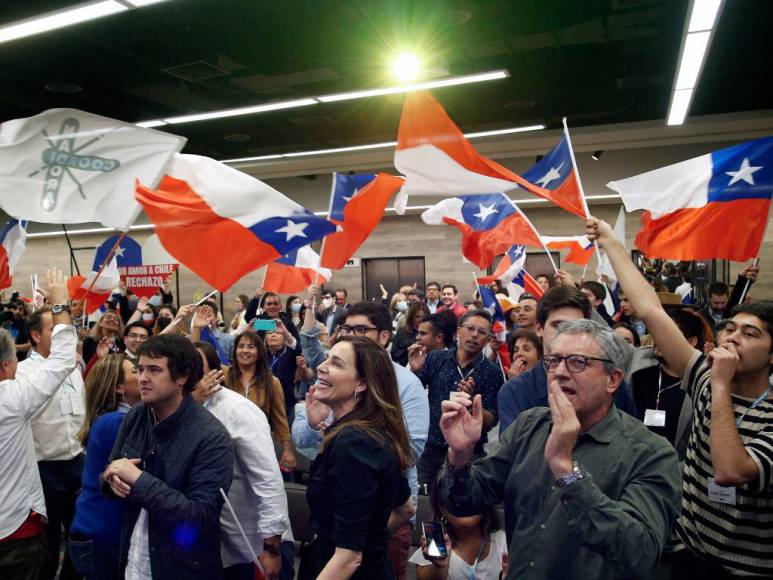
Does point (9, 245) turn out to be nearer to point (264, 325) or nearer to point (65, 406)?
point (65, 406)

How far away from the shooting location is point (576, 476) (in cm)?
177

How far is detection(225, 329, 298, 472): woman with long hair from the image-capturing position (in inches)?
190

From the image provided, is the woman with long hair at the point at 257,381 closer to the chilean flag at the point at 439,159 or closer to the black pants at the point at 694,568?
the chilean flag at the point at 439,159

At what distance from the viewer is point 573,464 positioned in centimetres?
179

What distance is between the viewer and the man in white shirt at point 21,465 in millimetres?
3223

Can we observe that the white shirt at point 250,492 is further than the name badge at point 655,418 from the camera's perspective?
No

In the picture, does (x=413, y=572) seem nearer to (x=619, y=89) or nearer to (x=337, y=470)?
(x=337, y=470)

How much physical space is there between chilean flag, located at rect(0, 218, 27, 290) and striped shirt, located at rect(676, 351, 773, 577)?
15.3 ft

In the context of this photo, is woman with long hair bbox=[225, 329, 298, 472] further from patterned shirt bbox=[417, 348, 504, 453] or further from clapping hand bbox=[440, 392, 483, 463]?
clapping hand bbox=[440, 392, 483, 463]

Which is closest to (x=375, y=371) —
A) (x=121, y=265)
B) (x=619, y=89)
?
(x=121, y=265)

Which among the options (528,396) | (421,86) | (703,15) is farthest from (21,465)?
(421,86)

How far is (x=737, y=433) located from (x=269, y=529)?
6.78 feet

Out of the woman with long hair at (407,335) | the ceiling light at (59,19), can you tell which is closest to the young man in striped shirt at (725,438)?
the woman with long hair at (407,335)

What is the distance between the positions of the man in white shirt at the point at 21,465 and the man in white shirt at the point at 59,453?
0.74 m
